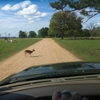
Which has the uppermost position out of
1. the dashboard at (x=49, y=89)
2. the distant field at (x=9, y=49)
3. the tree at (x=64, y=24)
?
the tree at (x=64, y=24)

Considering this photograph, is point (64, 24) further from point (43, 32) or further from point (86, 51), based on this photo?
point (43, 32)

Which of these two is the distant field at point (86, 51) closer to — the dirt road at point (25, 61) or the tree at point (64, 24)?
the dirt road at point (25, 61)

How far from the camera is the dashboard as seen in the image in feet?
5.55

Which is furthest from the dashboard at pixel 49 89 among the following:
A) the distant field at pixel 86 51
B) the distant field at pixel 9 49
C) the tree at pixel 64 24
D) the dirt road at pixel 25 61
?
the tree at pixel 64 24

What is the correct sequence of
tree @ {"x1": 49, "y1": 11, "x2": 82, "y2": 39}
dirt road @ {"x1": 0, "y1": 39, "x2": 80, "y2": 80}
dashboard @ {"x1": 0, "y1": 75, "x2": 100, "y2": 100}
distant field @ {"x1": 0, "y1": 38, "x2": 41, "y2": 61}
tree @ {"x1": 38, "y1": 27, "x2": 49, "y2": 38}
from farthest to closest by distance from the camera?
tree @ {"x1": 38, "y1": 27, "x2": 49, "y2": 38} < tree @ {"x1": 49, "y1": 11, "x2": 82, "y2": 39} < distant field @ {"x1": 0, "y1": 38, "x2": 41, "y2": 61} < dirt road @ {"x1": 0, "y1": 39, "x2": 80, "y2": 80} < dashboard @ {"x1": 0, "y1": 75, "x2": 100, "y2": 100}

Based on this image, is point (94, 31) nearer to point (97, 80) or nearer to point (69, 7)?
point (69, 7)

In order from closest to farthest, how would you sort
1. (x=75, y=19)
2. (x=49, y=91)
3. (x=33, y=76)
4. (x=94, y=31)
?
(x=49, y=91) < (x=33, y=76) < (x=75, y=19) < (x=94, y=31)

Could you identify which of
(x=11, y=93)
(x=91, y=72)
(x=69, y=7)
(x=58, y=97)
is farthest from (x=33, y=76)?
(x=69, y=7)

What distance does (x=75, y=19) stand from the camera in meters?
91.0

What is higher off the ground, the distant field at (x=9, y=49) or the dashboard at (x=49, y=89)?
the dashboard at (x=49, y=89)

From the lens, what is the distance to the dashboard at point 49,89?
169 centimetres

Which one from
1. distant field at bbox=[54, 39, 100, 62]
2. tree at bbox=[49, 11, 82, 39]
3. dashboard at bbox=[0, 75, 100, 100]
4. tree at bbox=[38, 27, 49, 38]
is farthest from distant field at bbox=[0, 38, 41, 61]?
tree at bbox=[38, 27, 49, 38]

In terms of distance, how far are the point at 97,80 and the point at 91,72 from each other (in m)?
0.32

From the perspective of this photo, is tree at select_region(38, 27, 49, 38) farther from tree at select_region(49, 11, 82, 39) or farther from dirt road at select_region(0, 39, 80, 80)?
dirt road at select_region(0, 39, 80, 80)
